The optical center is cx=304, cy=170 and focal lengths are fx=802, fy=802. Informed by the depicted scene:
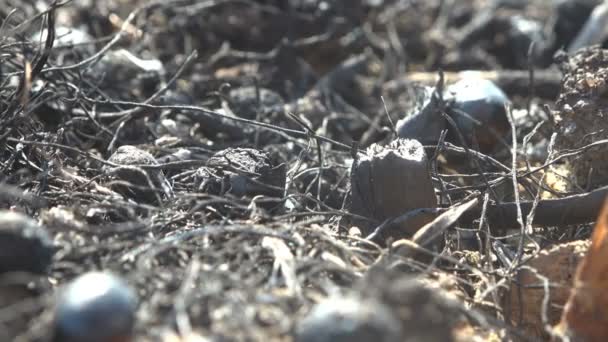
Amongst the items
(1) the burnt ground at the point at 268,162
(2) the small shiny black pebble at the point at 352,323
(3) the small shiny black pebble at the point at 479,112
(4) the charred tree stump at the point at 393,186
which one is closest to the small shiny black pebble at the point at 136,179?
(1) the burnt ground at the point at 268,162

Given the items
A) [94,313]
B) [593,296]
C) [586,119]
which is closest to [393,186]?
[593,296]

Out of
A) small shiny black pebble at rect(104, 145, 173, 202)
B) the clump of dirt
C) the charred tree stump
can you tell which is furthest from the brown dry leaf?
small shiny black pebble at rect(104, 145, 173, 202)

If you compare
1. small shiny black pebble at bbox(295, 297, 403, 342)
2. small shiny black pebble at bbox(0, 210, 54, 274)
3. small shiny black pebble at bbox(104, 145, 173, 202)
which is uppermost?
small shiny black pebble at bbox(0, 210, 54, 274)

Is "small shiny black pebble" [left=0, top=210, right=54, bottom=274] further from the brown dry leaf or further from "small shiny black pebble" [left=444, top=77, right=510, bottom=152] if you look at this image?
"small shiny black pebble" [left=444, top=77, right=510, bottom=152]

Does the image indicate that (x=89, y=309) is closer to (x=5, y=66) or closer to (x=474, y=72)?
(x=5, y=66)

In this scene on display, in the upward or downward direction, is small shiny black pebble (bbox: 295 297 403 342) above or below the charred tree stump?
above
